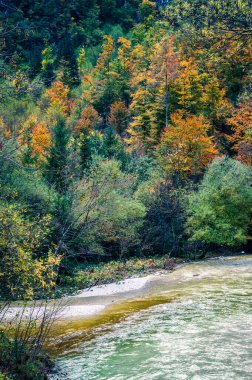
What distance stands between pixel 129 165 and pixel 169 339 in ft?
88.9

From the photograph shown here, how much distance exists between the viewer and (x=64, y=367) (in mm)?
10906

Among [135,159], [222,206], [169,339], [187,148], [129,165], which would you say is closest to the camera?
[169,339]

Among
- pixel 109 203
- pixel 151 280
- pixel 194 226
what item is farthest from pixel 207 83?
pixel 151 280

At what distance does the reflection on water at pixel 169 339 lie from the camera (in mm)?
10336

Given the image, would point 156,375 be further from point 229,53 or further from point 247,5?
point 247,5

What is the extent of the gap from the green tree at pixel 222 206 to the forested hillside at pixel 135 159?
90 millimetres

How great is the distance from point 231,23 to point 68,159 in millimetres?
23500

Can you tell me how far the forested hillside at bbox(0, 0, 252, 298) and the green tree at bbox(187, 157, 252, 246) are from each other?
9 centimetres

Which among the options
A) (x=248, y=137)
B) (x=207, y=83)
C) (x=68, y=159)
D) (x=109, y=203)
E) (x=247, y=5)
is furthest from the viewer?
(x=207, y=83)

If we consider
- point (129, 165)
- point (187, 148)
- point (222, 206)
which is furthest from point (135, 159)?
point (222, 206)

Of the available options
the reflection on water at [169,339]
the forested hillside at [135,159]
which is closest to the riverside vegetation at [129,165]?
the forested hillside at [135,159]

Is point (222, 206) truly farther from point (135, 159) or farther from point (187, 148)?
point (135, 159)

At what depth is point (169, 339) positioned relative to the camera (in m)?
12.6

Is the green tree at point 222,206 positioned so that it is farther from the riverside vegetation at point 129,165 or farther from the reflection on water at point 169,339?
the reflection on water at point 169,339
